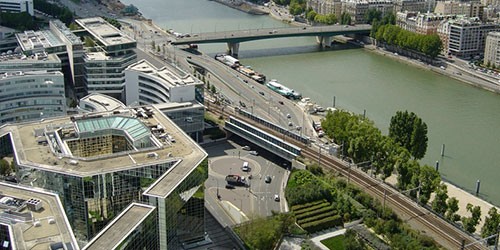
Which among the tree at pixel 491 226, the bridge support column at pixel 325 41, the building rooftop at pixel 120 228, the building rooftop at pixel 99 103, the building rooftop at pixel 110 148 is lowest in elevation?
the tree at pixel 491 226

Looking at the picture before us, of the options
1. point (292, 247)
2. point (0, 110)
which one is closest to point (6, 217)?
point (292, 247)

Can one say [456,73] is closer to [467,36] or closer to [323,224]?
[467,36]

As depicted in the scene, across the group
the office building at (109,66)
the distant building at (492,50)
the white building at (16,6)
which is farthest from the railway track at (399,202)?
the white building at (16,6)

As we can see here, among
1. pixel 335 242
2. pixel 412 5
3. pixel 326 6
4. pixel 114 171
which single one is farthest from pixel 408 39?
pixel 114 171

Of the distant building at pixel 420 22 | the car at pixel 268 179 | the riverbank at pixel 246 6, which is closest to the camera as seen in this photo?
the car at pixel 268 179

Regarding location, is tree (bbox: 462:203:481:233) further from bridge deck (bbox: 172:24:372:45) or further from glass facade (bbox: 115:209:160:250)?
bridge deck (bbox: 172:24:372:45)

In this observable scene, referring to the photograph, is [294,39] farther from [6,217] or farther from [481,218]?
[6,217]

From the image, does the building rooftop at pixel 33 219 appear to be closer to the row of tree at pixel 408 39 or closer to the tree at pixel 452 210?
the tree at pixel 452 210

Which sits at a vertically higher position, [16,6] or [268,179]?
[16,6]
